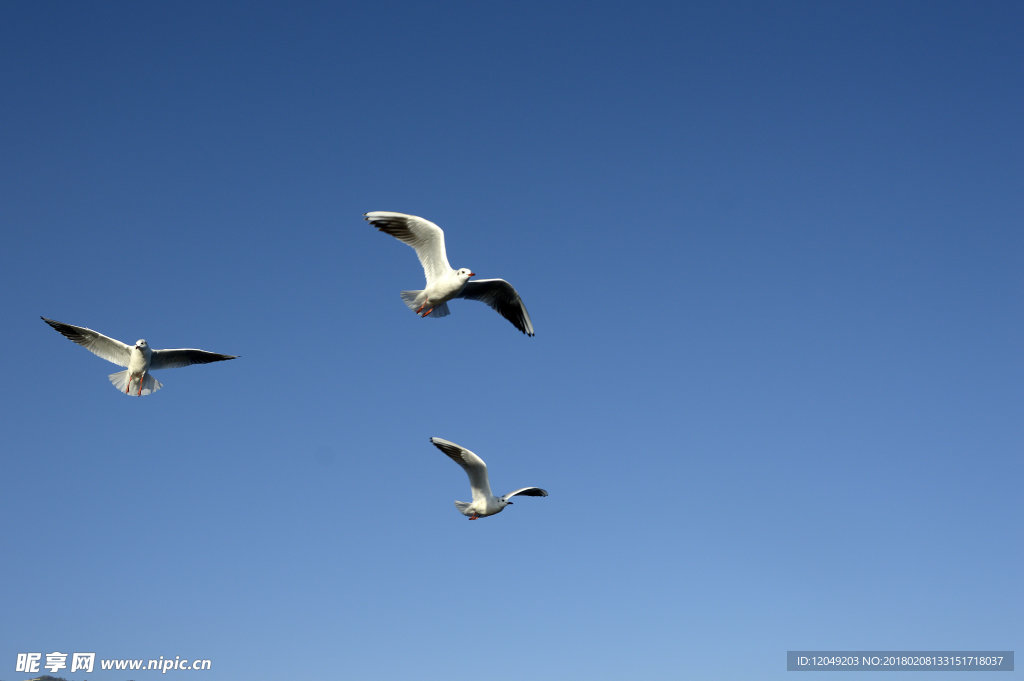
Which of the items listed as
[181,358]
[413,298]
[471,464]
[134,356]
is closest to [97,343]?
[134,356]

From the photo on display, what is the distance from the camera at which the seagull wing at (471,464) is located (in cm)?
2981

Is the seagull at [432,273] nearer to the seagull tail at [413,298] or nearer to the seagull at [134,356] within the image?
the seagull tail at [413,298]

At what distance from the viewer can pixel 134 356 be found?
3406cm

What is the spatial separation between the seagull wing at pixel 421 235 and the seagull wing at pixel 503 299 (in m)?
1.40

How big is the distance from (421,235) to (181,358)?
35.3ft

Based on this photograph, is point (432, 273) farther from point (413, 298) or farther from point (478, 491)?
point (478, 491)

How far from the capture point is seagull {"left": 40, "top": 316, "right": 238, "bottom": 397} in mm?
34219

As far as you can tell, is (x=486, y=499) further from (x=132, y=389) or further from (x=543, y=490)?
(x=132, y=389)

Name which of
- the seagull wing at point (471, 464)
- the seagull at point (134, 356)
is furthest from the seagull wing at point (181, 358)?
the seagull wing at point (471, 464)

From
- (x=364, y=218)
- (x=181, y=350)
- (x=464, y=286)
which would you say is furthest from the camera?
(x=181, y=350)

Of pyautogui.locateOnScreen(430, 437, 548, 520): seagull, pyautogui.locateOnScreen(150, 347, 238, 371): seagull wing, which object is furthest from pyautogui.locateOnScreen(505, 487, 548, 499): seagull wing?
pyautogui.locateOnScreen(150, 347, 238, 371): seagull wing

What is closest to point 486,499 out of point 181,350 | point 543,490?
point 543,490

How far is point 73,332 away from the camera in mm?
34500

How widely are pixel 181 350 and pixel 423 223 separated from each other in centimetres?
1060
